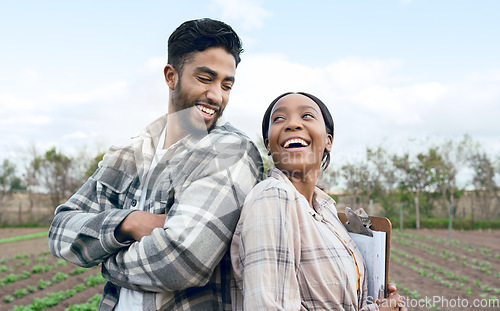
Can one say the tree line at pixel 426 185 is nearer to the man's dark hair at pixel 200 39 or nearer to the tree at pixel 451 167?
the tree at pixel 451 167

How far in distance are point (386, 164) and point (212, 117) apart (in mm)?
24820

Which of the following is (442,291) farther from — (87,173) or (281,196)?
(87,173)

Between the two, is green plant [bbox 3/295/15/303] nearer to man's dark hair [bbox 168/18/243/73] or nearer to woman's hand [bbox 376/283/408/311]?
man's dark hair [bbox 168/18/243/73]

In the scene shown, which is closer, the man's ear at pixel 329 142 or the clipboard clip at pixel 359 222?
the clipboard clip at pixel 359 222

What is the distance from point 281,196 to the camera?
4.28 ft

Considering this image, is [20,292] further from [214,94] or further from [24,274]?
[214,94]

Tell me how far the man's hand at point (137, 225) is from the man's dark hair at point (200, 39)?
2.18 ft

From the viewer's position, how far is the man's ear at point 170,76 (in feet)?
5.80

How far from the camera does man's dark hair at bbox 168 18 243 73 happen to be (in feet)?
5.45

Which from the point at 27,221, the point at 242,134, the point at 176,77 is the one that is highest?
the point at 176,77

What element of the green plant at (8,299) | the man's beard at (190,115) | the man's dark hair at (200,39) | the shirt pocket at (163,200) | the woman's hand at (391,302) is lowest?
the green plant at (8,299)

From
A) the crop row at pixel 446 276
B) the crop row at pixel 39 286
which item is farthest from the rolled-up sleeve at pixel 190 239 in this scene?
the crop row at pixel 446 276

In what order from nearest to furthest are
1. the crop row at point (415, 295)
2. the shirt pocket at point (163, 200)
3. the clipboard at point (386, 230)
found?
the shirt pocket at point (163, 200), the clipboard at point (386, 230), the crop row at point (415, 295)

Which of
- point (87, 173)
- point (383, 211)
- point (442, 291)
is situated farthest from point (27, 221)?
point (442, 291)
